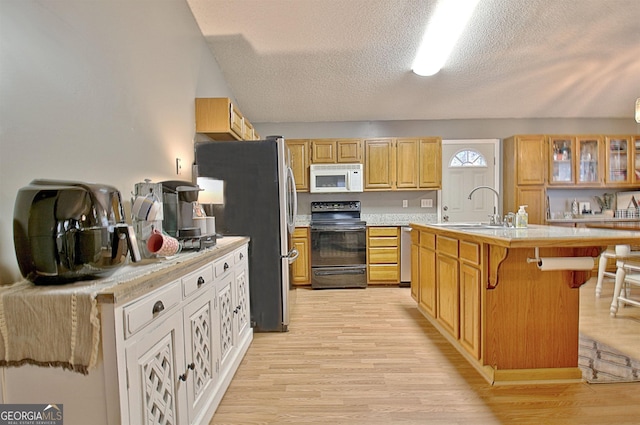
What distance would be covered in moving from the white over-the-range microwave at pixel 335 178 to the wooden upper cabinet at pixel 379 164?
0.50 feet

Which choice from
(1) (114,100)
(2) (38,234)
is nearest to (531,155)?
(1) (114,100)

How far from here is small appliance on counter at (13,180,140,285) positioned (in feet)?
2.73

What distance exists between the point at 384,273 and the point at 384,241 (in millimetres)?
432

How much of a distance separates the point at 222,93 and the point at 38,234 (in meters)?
2.96

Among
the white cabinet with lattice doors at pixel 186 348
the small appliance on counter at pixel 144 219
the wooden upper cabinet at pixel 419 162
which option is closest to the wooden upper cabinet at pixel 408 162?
the wooden upper cabinet at pixel 419 162

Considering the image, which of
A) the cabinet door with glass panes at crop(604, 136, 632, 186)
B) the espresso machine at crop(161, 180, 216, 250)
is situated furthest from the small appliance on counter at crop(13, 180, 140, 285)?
the cabinet door with glass panes at crop(604, 136, 632, 186)

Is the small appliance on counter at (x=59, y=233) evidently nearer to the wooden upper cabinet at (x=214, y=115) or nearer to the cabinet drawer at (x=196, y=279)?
the cabinet drawer at (x=196, y=279)

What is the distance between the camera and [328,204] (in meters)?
4.41

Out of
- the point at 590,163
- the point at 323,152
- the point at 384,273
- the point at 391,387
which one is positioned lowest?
the point at 391,387

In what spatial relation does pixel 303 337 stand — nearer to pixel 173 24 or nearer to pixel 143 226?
pixel 143 226

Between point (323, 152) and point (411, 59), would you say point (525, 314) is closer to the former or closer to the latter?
point (411, 59)

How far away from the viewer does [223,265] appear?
175 cm

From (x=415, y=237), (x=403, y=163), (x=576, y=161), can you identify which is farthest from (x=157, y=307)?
(x=576, y=161)

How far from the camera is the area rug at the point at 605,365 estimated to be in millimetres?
1790
